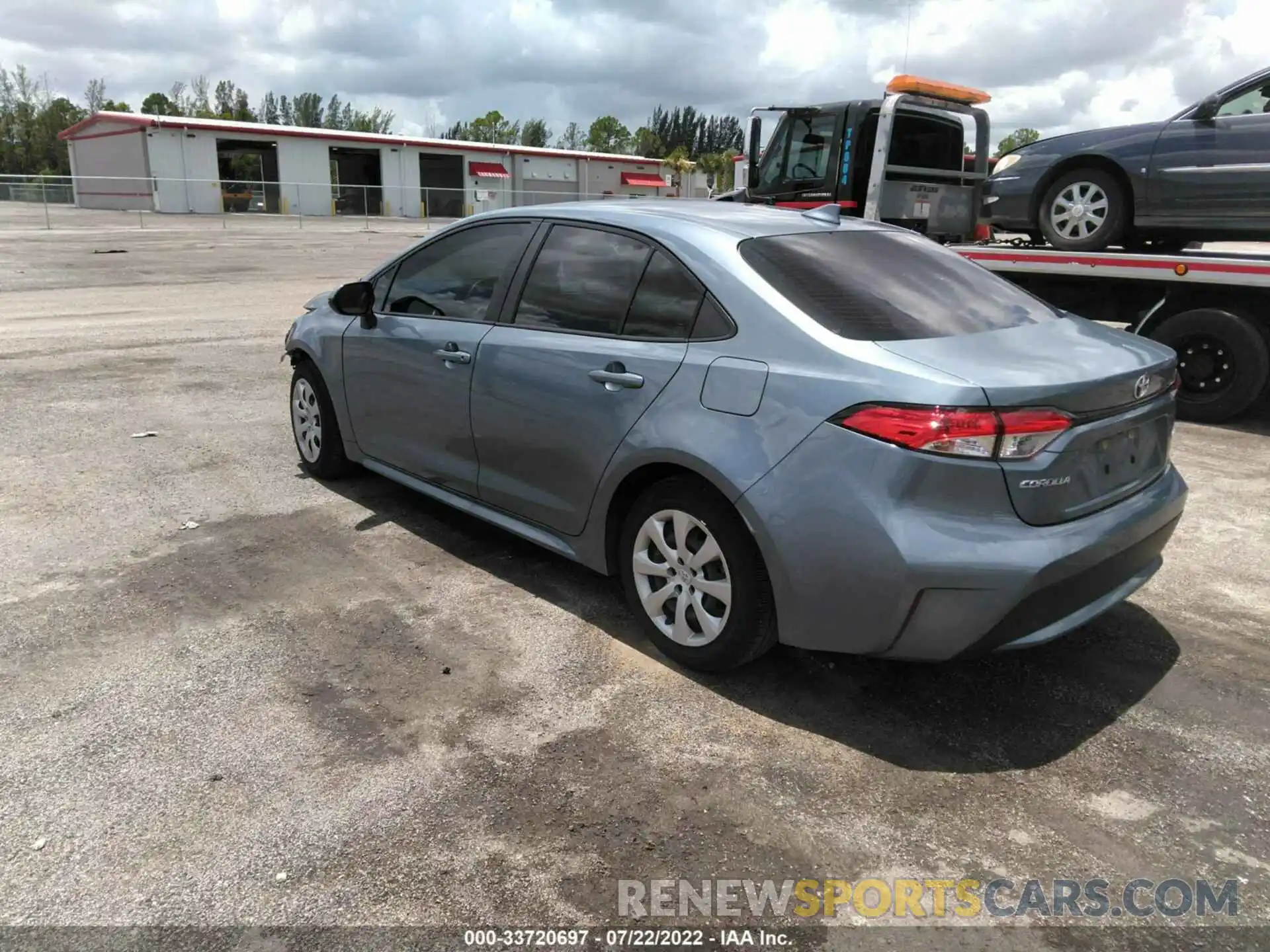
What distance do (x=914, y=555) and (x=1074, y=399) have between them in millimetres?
728

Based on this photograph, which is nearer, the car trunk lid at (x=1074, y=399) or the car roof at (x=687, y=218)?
the car trunk lid at (x=1074, y=399)

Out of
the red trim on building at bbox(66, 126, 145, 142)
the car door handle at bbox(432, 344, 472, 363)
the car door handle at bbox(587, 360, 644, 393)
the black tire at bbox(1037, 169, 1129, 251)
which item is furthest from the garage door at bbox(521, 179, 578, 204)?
the car door handle at bbox(587, 360, 644, 393)

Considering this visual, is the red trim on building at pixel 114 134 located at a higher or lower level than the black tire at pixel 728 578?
higher

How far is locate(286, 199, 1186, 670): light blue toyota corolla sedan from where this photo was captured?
2.89m

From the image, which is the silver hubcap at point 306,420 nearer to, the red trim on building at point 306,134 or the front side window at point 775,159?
the front side window at point 775,159

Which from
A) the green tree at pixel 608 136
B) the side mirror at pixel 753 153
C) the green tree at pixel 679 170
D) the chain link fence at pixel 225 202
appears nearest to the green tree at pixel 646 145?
the green tree at pixel 608 136

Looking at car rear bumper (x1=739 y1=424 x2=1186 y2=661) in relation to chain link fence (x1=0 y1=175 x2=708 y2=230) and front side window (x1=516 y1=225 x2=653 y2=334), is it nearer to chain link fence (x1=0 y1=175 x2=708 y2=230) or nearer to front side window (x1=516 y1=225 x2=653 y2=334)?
front side window (x1=516 y1=225 x2=653 y2=334)

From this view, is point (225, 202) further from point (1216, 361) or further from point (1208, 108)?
point (1216, 361)

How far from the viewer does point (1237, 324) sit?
730 cm

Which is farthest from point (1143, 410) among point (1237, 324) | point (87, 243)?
point (87, 243)

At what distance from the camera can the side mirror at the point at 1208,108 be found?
293 inches

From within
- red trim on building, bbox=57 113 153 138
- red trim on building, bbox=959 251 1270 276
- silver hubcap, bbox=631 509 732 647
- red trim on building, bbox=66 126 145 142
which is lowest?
silver hubcap, bbox=631 509 732 647

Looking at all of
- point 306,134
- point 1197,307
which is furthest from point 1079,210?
point 306,134

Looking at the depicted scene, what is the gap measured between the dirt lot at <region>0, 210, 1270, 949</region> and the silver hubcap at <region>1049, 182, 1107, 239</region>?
3927mm
